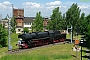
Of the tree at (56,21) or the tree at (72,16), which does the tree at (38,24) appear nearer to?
the tree at (56,21)

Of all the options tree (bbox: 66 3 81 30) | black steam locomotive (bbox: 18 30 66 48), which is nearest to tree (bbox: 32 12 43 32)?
tree (bbox: 66 3 81 30)

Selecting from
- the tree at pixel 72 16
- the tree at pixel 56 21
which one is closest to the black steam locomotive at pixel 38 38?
the tree at pixel 72 16

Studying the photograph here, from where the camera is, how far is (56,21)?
2628 inches

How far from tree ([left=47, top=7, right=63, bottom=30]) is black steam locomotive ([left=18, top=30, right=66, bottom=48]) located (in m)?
20.1

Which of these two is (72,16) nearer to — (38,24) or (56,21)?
(56,21)

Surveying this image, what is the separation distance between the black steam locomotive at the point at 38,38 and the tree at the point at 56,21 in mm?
20148

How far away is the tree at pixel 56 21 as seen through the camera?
66588 millimetres

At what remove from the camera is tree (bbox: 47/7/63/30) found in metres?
66.6

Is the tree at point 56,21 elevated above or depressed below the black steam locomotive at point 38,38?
above

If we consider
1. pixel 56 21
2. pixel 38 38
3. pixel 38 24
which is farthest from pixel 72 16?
pixel 38 24

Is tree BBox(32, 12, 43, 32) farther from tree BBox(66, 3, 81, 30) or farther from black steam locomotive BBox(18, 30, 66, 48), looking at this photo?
black steam locomotive BBox(18, 30, 66, 48)

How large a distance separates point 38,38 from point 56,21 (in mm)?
30271

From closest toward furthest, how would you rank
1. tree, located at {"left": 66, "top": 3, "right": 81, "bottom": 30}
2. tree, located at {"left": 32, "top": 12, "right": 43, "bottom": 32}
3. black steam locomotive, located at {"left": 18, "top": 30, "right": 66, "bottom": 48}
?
black steam locomotive, located at {"left": 18, "top": 30, "right": 66, "bottom": 48} < tree, located at {"left": 66, "top": 3, "right": 81, "bottom": 30} < tree, located at {"left": 32, "top": 12, "right": 43, "bottom": 32}

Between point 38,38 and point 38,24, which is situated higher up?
point 38,24
